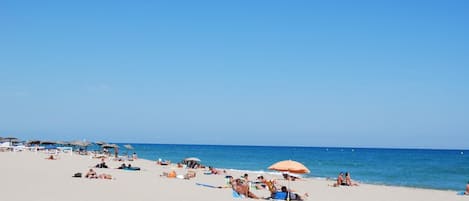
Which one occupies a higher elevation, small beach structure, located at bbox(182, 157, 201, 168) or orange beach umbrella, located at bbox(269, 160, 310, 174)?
orange beach umbrella, located at bbox(269, 160, 310, 174)

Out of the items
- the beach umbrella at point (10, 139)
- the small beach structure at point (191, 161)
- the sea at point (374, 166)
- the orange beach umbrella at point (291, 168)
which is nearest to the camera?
the orange beach umbrella at point (291, 168)

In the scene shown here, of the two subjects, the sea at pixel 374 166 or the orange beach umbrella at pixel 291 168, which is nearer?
the orange beach umbrella at pixel 291 168

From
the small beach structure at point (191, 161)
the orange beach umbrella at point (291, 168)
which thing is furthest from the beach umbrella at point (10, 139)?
the orange beach umbrella at point (291, 168)

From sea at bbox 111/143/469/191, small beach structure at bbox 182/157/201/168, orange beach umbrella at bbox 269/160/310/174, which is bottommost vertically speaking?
sea at bbox 111/143/469/191

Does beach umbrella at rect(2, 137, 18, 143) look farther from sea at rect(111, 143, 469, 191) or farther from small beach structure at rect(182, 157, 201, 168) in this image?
small beach structure at rect(182, 157, 201, 168)

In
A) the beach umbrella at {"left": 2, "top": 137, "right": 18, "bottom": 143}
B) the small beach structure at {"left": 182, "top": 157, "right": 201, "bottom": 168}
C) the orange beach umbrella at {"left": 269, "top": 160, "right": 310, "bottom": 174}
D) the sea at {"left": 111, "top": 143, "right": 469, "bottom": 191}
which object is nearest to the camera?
the orange beach umbrella at {"left": 269, "top": 160, "right": 310, "bottom": 174}

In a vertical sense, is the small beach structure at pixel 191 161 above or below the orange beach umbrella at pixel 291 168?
below

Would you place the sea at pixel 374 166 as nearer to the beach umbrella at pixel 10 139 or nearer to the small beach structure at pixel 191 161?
the small beach structure at pixel 191 161

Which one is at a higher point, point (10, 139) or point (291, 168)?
point (10, 139)

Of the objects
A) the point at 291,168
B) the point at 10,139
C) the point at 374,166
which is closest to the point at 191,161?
the point at 291,168

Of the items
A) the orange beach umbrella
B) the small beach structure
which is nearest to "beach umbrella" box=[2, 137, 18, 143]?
the small beach structure

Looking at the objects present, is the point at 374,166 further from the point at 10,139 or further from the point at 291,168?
the point at 291,168

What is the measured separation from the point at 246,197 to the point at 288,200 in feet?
4.82

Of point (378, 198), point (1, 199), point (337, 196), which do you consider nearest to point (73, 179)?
point (1, 199)
